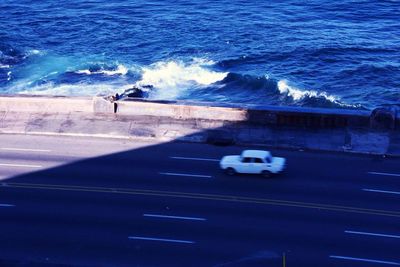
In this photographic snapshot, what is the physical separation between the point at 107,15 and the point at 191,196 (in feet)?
179

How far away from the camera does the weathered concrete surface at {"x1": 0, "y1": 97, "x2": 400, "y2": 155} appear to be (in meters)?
40.4

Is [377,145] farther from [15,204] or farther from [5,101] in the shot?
[5,101]

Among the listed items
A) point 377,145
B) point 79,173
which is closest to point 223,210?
point 79,173

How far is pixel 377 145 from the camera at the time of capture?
130ft

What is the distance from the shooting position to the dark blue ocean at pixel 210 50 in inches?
2478

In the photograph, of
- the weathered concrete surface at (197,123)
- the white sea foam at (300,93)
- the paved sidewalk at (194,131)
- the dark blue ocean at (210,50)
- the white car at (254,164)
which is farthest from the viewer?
the dark blue ocean at (210,50)

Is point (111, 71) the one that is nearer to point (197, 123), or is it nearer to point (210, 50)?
point (210, 50)

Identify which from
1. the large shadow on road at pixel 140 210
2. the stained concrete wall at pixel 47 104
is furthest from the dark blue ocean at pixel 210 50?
the large shadow on road at pixel 140 210

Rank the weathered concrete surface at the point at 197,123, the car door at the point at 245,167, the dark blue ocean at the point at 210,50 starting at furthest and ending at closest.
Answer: the dark blue ocean at the point at 210,50 < the weathered concrete surface at the point at 197,123 < the car door at the point at 245,167

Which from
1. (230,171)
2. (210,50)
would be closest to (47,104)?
(230,171)

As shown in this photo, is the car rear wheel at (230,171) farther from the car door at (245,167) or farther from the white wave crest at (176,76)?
the white wave crest at (176,76)

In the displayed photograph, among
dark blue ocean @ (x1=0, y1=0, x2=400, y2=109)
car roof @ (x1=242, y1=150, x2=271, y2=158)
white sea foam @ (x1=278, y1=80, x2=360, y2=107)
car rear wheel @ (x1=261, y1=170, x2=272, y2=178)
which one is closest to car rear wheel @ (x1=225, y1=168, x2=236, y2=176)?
car roof @ (x1=242, y1=150, x2=271, y2=158)

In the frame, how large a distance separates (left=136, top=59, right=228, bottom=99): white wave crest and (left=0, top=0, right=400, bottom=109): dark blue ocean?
10 cm

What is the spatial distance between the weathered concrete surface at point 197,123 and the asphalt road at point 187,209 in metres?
1.62
